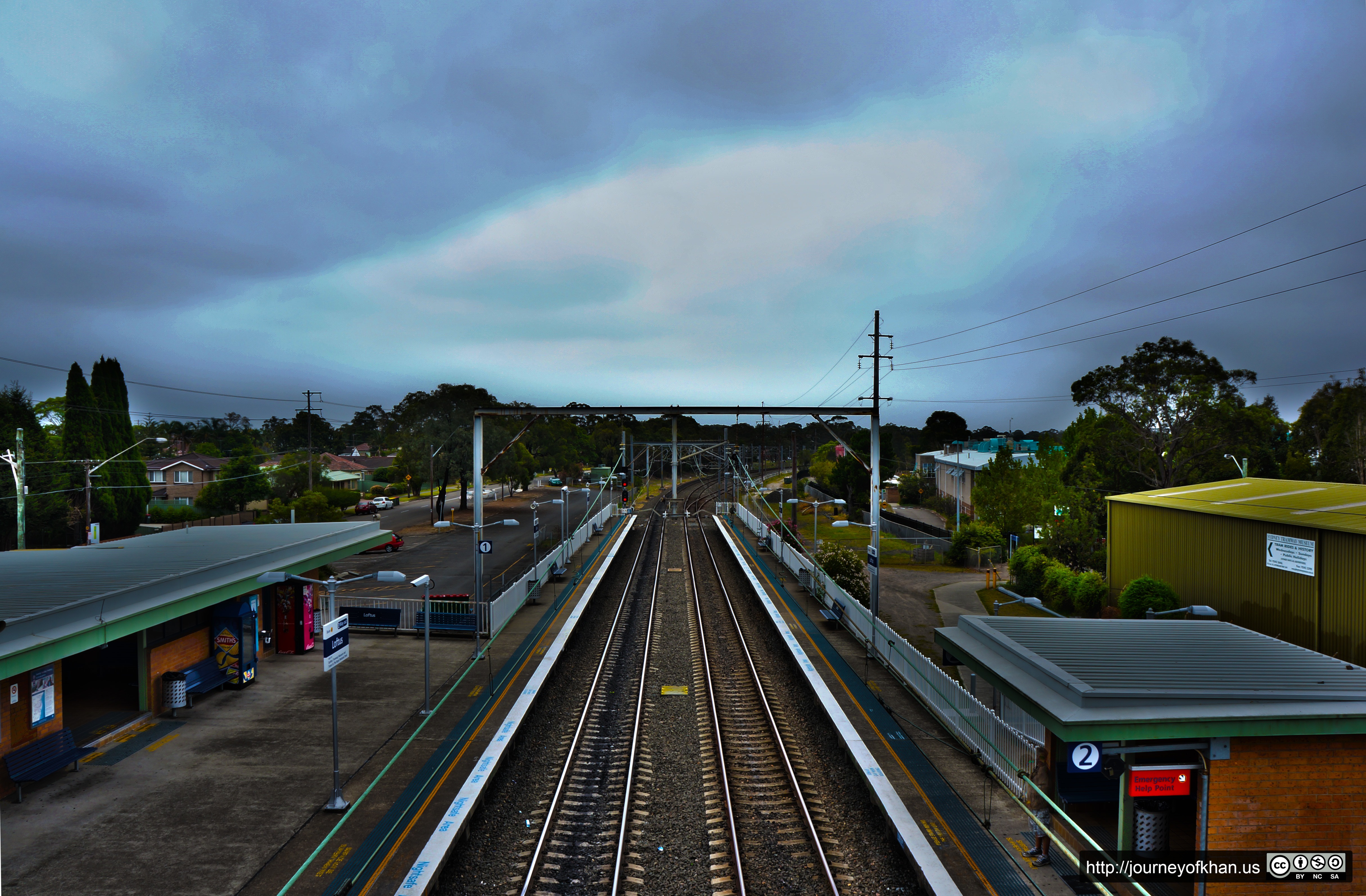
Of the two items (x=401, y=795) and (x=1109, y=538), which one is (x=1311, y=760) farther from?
(x=1109, y=538)

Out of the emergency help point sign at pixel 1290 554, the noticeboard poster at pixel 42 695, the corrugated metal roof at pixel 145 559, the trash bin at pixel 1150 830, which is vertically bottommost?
the trash bin at pixel 1150 830

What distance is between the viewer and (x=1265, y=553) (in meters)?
17.3

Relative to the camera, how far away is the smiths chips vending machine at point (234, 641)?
16219 millimetres

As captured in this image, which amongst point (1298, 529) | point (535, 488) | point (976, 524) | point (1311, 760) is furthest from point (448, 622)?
point (535, 488)

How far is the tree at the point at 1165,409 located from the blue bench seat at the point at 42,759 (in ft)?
157

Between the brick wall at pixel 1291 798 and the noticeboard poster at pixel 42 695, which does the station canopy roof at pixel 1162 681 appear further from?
the noticeboard poster at pixel 42 695

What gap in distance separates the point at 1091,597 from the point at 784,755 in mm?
16703

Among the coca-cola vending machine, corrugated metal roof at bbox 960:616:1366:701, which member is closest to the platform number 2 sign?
corrugated metal roof at bbox 960:616:1366:701

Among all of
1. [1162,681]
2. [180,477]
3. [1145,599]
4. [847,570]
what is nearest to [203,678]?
[1162,681]

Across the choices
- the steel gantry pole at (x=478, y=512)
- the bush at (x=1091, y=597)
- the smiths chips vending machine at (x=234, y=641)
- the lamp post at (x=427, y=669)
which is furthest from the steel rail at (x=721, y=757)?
the bush at (x=1091, y=597)

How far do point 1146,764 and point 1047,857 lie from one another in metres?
1.94

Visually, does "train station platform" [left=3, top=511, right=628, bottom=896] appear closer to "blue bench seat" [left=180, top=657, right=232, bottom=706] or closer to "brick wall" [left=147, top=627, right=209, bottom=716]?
"blue bench seat" [left=180, top=657, right=232, bottom=706]

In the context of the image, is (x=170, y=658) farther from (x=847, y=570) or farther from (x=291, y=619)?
(x=847, y=570)

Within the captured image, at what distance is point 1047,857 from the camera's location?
9234 mm
